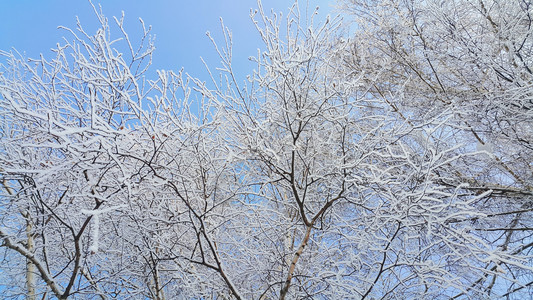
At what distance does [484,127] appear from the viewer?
12.7ft

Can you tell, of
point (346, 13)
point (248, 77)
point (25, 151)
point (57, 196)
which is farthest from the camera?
point (346, 13)

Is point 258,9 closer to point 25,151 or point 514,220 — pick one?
point 25,151

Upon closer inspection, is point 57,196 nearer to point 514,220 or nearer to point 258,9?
point 258,9

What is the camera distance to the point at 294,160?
3334mm

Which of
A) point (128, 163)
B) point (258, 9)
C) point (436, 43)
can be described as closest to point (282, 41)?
point (258, 9)

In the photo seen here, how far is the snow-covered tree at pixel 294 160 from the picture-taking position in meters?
2.49

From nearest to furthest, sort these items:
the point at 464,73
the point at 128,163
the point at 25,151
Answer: the point at 128,163
the point at 25,151
the point at 464,73

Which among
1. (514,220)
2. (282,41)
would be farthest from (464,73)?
(282,41)

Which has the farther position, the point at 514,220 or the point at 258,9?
the point at 514,220

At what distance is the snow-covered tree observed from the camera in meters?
2.49

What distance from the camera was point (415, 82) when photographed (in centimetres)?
483

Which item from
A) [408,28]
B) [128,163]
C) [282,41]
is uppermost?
[408,28]

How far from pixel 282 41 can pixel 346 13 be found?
316 centimetres

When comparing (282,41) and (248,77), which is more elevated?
(282,41)
